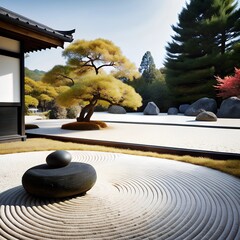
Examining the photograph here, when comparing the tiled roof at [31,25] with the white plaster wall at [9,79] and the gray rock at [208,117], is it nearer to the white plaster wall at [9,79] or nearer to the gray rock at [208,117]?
the white plaster wall at [9,79]

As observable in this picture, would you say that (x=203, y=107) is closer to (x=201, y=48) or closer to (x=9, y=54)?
(x=201, y=48)

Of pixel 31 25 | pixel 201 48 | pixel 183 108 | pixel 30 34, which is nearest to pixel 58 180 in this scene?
pixel 31 25

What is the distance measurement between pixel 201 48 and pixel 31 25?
1911cm

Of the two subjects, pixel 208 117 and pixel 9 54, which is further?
pixel 208 117

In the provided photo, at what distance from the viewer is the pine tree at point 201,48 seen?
64.5ft

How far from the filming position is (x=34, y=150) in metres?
4.90

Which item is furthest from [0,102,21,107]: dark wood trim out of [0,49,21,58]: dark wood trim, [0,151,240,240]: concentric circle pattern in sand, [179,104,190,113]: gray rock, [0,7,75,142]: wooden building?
[179,104,190,113]: gray rock

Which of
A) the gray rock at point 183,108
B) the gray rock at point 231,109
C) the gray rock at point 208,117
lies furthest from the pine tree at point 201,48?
the gray rock at point 208,117

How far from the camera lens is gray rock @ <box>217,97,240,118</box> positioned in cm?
1455

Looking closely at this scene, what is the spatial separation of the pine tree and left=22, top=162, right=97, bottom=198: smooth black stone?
1949 centimetres

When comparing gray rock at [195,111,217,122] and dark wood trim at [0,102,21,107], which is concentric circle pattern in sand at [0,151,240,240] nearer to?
dark wood trim at [0,102,21,107]

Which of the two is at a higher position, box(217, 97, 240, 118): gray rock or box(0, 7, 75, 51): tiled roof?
box(0, 7, 75, 51): tiled roof

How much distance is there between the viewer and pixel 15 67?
18.8ft

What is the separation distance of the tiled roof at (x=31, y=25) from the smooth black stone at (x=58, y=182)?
3517 millimetres
